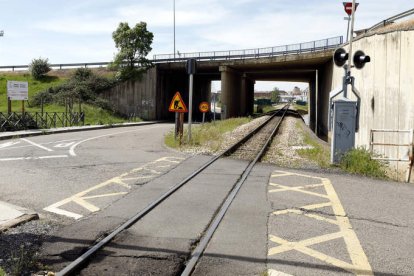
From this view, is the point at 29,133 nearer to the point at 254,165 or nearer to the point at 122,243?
the point at 254,165

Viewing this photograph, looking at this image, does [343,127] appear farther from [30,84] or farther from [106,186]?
[30,84]

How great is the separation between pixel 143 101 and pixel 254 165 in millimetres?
31923

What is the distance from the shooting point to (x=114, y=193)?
799 cm

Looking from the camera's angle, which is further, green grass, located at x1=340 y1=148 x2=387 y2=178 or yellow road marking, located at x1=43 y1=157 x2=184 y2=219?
green grass, located at x1=340 y1=148 x2=387 y2=178

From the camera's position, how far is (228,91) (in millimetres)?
40156

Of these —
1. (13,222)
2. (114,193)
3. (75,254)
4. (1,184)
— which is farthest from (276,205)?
(1,184)

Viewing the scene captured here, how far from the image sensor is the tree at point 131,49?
42062mm

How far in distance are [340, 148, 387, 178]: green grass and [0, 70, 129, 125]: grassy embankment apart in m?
24.8

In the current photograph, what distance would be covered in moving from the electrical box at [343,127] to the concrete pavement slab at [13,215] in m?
8.66

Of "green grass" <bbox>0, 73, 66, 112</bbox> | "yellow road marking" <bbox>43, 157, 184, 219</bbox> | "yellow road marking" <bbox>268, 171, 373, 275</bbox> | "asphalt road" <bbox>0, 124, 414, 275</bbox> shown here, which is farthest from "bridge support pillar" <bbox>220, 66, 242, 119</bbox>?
"yellow road marking" <bbox>268, 171, 373, 275</bbox>

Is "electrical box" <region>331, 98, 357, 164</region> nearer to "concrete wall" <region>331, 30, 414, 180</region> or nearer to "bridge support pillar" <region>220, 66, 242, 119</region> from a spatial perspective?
"concrete wall" <region>331, 30, 414, 180</region>

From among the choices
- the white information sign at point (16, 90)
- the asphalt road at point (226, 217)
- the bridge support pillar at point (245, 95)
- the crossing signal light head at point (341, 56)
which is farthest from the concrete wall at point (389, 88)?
the bridge support pillar at point (245, 95)

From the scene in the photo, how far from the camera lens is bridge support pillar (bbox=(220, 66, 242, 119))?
39.2 meters

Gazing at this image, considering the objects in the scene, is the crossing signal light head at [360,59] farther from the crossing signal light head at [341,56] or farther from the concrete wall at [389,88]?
the concrete wall at [389,88]
